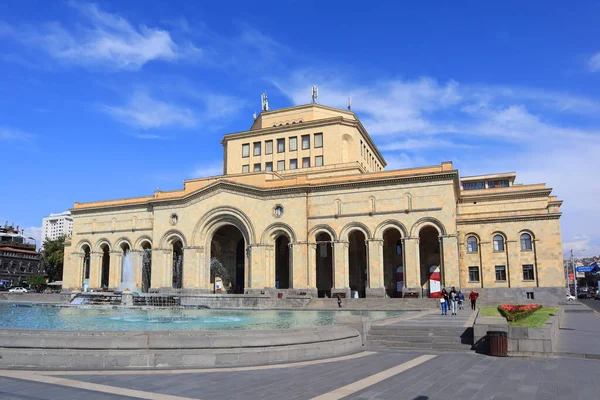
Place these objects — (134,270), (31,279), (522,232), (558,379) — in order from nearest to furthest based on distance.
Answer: (558,379), (522,232), (134,270), (31,279)

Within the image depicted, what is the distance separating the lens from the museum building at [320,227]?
4109cm

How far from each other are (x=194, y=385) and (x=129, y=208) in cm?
4747

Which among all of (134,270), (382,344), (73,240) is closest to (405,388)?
(382,344)

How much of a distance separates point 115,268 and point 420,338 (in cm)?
4468

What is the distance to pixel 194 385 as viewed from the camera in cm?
902

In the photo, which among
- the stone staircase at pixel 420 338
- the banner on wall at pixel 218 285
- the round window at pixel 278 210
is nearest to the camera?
the stone staircase at pixel 420 338

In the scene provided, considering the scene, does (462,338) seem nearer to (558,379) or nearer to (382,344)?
(382,344)

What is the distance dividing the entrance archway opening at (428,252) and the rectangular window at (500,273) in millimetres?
5096

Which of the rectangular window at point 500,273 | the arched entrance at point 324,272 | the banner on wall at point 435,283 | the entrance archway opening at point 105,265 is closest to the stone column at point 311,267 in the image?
the arched entrance at point 324,272

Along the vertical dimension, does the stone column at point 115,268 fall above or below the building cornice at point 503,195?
below

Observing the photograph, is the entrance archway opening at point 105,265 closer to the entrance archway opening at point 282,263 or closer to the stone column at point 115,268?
the stone column at point 115,268

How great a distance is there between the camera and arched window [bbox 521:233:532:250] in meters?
41.8

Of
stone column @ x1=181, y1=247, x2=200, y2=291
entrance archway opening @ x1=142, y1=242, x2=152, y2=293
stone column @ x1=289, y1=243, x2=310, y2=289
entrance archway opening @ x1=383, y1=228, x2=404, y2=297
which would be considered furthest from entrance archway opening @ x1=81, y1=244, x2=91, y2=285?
entrance archway opening @ x1=383, y1=228, x2=404, y2=297

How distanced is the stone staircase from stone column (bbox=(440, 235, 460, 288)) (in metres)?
23.7
